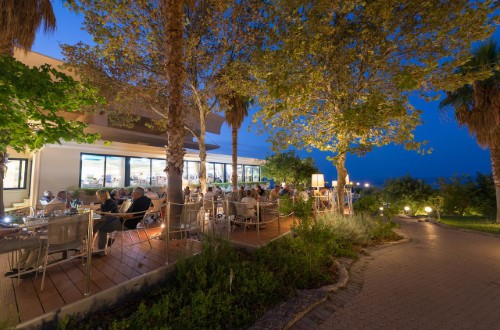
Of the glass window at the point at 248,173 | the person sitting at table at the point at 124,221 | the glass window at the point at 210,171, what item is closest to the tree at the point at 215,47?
the person sitting at table at the point at 124,221

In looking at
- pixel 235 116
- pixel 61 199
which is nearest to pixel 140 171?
pixel 235 116

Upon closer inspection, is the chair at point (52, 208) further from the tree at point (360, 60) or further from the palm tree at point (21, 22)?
the tree at point (360, 60)

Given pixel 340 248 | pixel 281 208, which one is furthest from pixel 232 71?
pixel 340 248

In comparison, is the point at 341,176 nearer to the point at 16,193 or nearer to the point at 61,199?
the point at 61,199

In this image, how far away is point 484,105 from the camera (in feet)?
34.1

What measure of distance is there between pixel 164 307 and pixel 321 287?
2.60 m

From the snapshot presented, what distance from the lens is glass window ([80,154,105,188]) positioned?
13352 millimetres

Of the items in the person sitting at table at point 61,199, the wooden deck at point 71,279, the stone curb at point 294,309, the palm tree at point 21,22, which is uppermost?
the palm tree at point 21,22

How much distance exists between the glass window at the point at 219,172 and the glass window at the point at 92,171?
31.4ft

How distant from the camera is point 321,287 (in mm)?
4250

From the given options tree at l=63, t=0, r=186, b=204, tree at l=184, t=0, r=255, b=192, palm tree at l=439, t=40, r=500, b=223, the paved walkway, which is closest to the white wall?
tree at l=63, t=0, r=186, b=204

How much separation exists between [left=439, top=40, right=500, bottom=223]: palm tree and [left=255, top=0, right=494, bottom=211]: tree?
4.61 metres

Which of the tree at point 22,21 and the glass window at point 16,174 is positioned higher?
the tree at point 22,21

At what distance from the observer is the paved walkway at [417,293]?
3.36 metres
